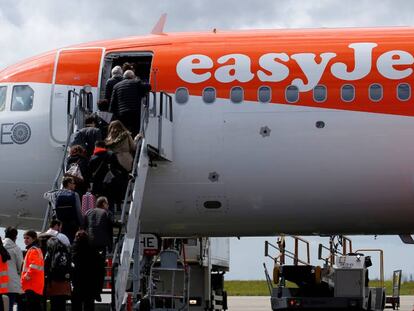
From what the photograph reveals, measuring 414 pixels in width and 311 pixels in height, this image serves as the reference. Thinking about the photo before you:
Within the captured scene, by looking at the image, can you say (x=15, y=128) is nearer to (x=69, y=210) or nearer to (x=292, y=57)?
(x=69, y=210)

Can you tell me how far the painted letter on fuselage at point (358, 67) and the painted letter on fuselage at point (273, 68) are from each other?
0.86 m

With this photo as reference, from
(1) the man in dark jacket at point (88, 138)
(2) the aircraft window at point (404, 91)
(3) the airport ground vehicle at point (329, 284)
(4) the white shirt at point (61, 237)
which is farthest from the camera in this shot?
(3) the airport ground vehicle at point (329, 284)

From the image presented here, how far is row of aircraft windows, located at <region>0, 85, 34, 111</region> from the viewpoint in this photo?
1923 centimetres

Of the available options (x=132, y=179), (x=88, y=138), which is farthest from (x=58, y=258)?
(x=88, y=138)

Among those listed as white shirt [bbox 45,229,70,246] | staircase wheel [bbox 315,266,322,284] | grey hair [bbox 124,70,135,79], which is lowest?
white shirt [bbox 45,229,70,246]

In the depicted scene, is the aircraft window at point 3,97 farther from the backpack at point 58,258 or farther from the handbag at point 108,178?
the backpack at point 58,258

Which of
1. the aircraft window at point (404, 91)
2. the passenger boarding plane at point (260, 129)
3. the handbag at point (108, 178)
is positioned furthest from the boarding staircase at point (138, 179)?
the aircraft window at point (404, 91)

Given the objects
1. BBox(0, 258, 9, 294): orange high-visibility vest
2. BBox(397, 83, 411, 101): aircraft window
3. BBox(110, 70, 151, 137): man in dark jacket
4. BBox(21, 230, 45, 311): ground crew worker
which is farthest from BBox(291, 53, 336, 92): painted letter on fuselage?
BBox(0, 258, 9, 294): orange high-visibility vest

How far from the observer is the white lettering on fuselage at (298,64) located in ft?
60.1

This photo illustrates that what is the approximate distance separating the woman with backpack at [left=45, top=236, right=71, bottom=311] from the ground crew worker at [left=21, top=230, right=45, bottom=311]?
0.63 feet

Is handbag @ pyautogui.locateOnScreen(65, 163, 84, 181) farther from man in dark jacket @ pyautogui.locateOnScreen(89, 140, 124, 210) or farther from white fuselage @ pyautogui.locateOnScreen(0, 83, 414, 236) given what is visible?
white fuselage @ pyautogui.locateOnScreen(0, 83, 414, 236)

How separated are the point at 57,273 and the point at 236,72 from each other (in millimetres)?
5256

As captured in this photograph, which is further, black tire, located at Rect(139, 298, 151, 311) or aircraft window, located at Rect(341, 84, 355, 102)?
aircraft window, located at Rect(341, 84, 355, 102)

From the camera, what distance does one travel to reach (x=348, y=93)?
18203 millimetres
